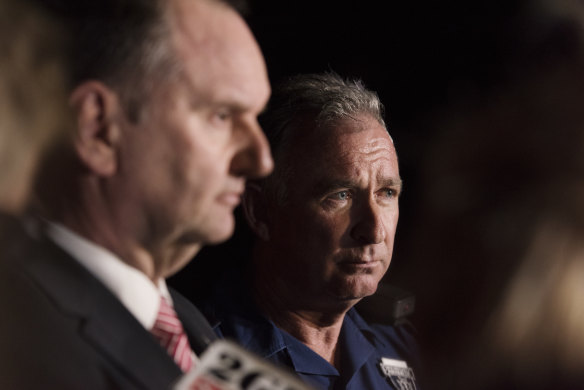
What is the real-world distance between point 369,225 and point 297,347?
28cm

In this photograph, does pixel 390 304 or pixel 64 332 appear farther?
pixel 390 304

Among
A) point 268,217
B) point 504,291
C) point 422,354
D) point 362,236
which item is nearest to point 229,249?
point 268,217

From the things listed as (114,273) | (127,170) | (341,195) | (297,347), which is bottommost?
(297,347)

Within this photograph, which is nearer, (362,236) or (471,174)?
(362,236)

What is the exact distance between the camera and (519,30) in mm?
1312

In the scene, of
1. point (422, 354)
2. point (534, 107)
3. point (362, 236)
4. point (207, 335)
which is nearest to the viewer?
point (207, 335)

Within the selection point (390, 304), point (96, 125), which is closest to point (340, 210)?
point (390, 304)

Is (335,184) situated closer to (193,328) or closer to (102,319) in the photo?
(193,328)

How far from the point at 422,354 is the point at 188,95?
1.10 meters

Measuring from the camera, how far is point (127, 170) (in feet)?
2.11

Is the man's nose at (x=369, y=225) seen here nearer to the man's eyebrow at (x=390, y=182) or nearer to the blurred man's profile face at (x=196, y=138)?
the man's eyebrow at (x=390, y=182)

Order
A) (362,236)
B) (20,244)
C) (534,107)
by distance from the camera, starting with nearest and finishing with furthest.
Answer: (20,244) < (362,236) < (534,107)

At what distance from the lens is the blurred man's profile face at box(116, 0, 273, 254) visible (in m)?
0.65

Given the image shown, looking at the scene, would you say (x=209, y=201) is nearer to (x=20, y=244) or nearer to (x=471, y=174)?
(x=20, y=244)
